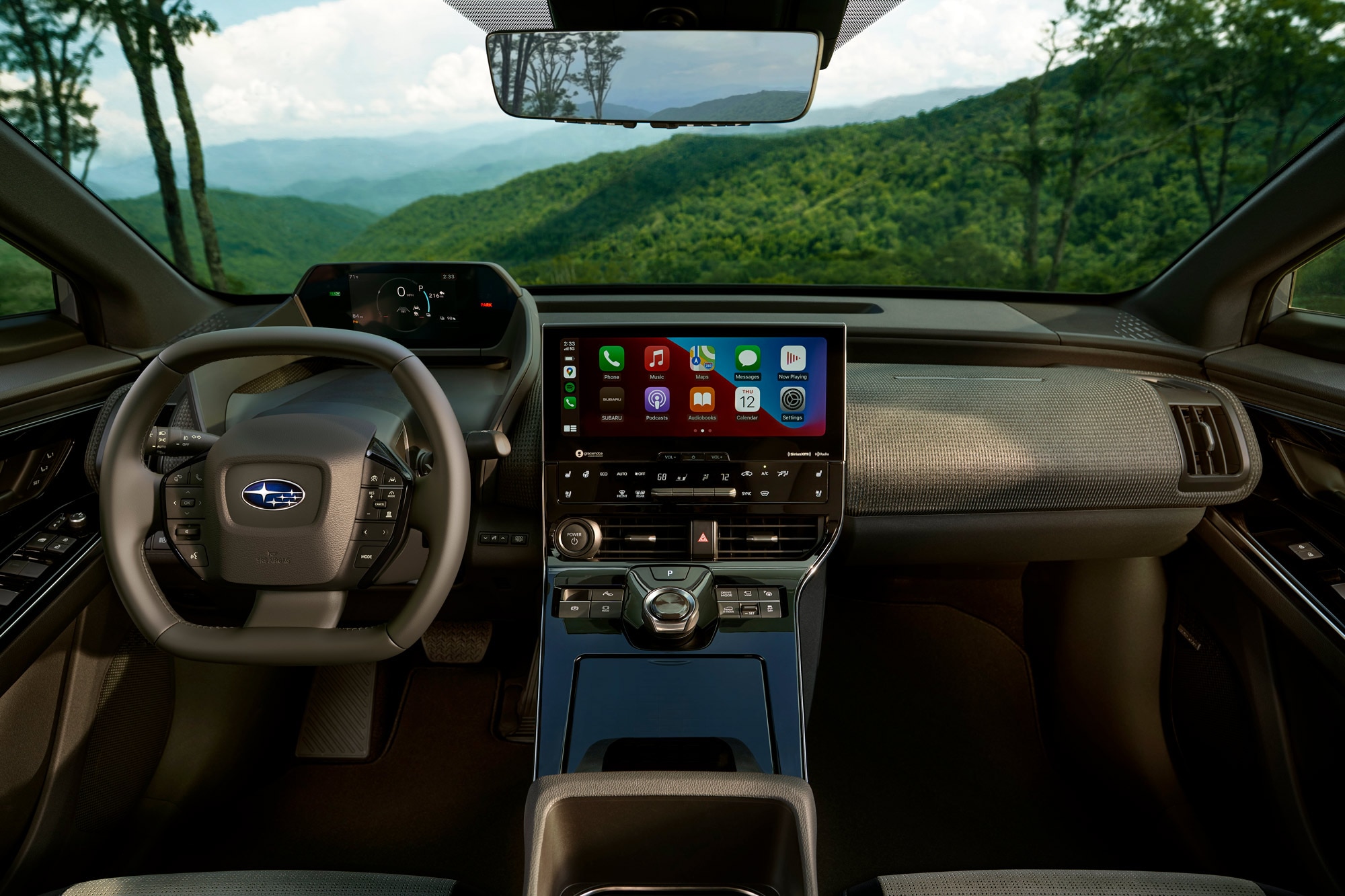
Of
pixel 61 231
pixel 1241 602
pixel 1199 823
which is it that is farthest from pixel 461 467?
pixel 1199 823

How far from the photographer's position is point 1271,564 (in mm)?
1893

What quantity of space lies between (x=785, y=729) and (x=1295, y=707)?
128 cm

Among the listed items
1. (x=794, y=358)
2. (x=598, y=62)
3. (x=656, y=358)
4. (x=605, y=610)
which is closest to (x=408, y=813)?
(x=605, y=610)

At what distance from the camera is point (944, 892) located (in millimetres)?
1308

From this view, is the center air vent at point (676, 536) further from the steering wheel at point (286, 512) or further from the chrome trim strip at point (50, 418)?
the chrome trim strip at point (50, 418)

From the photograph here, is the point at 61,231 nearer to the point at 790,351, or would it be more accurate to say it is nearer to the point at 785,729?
the point at 790,351

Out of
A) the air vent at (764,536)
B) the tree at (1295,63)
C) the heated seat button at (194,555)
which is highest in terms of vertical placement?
the tree at (1295,63)

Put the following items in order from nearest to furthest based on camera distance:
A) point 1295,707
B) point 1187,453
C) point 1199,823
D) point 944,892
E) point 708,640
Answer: point 944,892, point 708,640, point 1295,707, point 1187,453, point 1199,823

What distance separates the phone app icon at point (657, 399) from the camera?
176 cm

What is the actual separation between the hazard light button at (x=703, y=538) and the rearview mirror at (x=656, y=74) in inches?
40.1

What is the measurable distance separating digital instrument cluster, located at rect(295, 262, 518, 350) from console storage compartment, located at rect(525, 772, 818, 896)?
135 centimetres

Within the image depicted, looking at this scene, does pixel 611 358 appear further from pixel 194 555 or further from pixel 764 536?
pixel 194 555

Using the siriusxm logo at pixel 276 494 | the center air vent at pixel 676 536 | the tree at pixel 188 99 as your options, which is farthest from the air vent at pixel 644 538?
the tree at pixel 188 99

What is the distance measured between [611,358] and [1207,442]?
155cm
